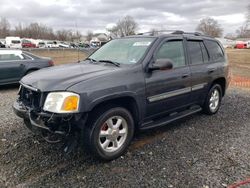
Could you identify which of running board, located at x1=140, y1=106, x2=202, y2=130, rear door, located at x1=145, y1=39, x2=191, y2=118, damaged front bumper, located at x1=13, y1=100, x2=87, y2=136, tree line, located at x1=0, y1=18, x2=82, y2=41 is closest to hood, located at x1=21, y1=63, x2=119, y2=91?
damaged front bumper, located at x1=13, y1=100, x2=87, y2=136

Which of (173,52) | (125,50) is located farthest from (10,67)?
(173,52)

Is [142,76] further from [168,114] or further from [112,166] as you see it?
[112,166]

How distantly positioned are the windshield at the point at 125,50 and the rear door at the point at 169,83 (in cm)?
26

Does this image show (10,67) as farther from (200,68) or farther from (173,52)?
(200,68)

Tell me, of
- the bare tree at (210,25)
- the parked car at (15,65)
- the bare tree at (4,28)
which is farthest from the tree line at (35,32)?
the parked car at (15,65)

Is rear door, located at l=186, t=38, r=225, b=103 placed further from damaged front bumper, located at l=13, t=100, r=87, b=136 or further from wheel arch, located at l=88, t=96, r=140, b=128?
damaged front bumper, located at l=13, t=100, r=87, b=136

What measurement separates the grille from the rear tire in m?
3.60

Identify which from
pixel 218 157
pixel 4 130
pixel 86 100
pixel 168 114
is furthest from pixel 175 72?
pixel 4 130

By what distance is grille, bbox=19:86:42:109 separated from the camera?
11.3ft

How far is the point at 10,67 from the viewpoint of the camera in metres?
9.14

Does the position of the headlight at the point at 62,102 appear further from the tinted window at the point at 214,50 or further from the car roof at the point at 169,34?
the tinted window at the point at 214,50

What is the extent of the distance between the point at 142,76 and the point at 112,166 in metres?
1.36

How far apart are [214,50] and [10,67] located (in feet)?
22.4

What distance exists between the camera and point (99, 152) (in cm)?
350
